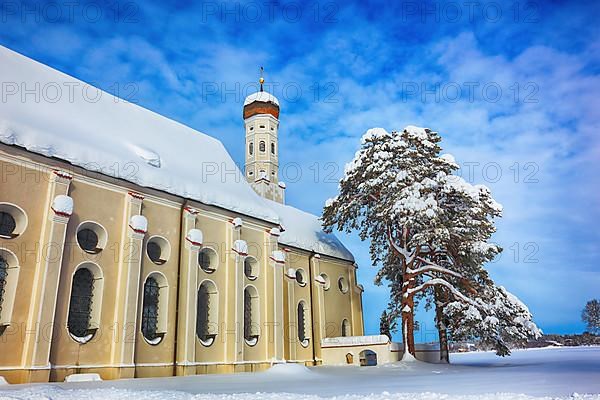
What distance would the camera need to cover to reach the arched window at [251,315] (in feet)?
78.7

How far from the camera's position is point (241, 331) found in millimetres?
22547

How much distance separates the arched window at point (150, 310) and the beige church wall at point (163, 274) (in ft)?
0.86

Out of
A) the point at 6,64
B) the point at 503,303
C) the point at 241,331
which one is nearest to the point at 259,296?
the point at 241,331

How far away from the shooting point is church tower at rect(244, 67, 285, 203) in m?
43.9

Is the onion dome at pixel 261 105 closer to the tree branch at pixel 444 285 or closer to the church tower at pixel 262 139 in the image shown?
the church tower at pixel 262 139

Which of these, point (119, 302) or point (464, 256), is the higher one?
point (464, 256)

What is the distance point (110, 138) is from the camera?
2088cm

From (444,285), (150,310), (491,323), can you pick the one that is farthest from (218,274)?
(491,323)

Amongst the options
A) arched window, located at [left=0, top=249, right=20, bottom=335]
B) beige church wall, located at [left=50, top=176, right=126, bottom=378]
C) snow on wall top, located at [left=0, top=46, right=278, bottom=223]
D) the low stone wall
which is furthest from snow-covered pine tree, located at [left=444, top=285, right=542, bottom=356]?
arched window, located at [left=0, top=249, right=20, bottom=335]

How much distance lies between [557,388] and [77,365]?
1482cm

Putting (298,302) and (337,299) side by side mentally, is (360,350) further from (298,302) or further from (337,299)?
(337,299)

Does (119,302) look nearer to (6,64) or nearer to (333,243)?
(6,64)

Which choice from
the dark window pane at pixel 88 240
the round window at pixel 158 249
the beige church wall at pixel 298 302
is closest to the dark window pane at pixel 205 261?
the round window at pixel 158 249

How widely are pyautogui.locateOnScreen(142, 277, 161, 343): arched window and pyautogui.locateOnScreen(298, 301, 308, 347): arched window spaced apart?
1213cm
